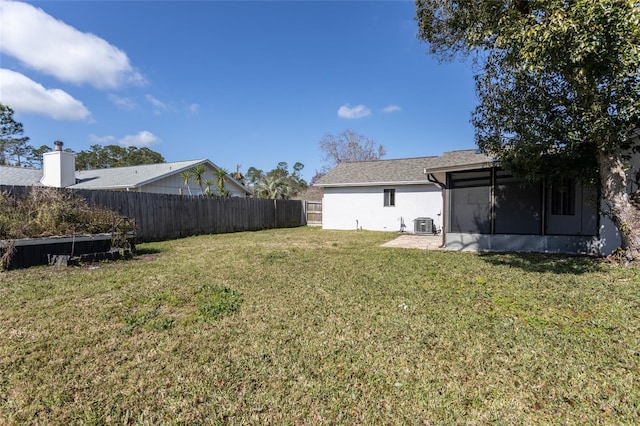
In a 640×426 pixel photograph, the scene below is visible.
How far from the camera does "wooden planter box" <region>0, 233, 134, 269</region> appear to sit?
585 cm

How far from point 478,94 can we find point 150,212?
36.2ft

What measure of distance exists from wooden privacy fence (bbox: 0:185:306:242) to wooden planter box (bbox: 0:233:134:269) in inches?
96.1

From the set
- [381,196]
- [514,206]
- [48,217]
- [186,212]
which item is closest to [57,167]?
[186,212]

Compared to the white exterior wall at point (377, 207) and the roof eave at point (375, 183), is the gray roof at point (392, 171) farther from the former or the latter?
the white exterior wall at point (377, 207)

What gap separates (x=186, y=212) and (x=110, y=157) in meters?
38.1

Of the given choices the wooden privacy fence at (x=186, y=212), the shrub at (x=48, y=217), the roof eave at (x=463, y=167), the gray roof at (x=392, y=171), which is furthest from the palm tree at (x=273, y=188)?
the shrub at (x=48, y=217)

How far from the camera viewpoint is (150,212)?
37.2ft

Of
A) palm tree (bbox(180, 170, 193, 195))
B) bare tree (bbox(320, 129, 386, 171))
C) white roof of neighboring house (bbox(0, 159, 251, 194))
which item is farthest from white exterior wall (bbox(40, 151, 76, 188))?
bare tree (bbox(320, 129, 386, 171))

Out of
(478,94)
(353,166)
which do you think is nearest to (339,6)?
(478,94)

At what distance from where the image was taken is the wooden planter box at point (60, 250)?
5845 millimetres

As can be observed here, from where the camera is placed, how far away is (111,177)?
18281 millimetres

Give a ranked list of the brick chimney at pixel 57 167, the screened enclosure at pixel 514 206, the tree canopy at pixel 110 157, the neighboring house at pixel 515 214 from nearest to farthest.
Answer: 1. the neighboring house at pixel 515 214
2. the screened enclosure at pixel 514 206
3. the brick chimney at pixel 57 167
4. the tree canopy at pixel 110 157

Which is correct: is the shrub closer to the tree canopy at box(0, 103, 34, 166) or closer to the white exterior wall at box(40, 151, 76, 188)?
the white exterior wall at box(40, 151, 76, 188)

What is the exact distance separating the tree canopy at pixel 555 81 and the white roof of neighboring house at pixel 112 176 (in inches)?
591
